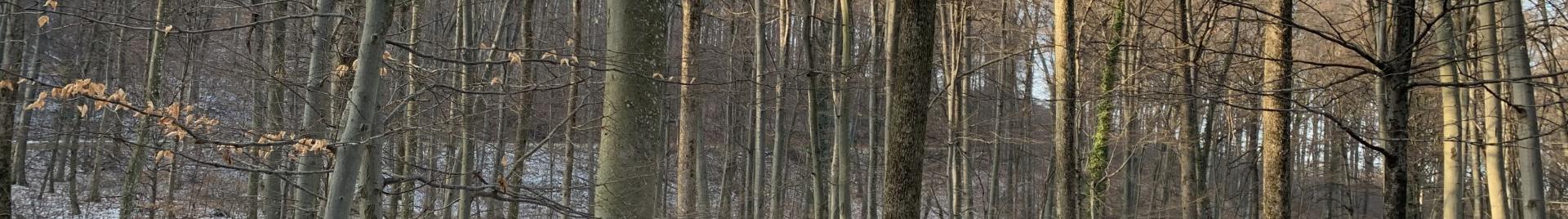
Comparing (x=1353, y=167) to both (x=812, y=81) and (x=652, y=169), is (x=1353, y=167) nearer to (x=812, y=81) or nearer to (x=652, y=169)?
(x=812, y=81)

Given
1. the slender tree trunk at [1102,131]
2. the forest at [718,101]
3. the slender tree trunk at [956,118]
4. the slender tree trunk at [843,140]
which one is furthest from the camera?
the slender tree trunk at [956,118]

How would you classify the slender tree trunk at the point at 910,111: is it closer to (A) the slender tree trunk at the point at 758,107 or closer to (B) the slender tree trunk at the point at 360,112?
(B) the slender tree trunk at the point at 360,112

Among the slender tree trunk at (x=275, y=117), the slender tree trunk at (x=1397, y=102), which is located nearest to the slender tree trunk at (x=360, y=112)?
the slender tree trunk at (x=275, y=117)

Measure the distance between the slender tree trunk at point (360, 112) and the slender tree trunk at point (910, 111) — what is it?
13.8ft

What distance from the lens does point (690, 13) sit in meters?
12.9

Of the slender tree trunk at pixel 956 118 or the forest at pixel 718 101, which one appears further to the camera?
the slender tree trunk at pixel 956 118

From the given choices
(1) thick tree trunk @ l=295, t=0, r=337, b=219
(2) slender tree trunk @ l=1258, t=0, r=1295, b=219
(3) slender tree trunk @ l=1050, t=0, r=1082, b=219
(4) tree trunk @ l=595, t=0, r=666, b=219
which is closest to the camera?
(4) tree trunk @ l=595, t=0, r=666, b=219

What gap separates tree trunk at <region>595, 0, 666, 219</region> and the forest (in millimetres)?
19

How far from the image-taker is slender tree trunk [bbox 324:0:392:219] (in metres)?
5.75

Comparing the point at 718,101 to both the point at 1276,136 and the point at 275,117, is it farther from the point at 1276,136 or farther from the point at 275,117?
the point at 1276,136

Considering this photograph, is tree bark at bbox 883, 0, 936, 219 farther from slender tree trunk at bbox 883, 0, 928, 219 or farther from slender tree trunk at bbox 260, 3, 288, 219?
slender tree trunk at bbox 260, 3, 288, 219

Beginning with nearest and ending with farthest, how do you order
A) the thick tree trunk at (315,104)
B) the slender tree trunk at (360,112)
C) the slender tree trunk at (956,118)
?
the slender tree trunk at (360,112) < the thick tree trunk at (315,104) < the slender tree trunk at (956,118)

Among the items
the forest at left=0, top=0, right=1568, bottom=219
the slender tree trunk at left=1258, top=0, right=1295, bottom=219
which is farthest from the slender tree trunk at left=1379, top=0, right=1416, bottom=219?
the slender tree trunk at left=1258, top=0, right=1295, bottom=219

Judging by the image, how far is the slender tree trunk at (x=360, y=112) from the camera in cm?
575
